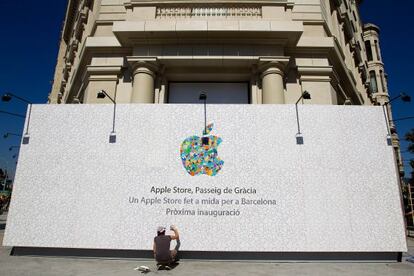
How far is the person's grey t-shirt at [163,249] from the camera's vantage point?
5422 millimetres

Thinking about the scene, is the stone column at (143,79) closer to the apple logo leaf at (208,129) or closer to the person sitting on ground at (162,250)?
the apple logo leaf at (208,129)

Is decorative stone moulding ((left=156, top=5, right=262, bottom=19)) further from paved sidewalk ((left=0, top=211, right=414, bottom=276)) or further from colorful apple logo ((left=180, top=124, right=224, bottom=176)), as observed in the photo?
paved sidewalk ((left=0, top=211, right=414, bottom=276))

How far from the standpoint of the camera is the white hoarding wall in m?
6.08

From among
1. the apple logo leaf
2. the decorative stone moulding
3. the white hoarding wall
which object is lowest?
the white hoarding wall

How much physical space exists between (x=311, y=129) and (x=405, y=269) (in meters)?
3.45

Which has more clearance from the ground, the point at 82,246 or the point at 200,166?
the point at 200,166

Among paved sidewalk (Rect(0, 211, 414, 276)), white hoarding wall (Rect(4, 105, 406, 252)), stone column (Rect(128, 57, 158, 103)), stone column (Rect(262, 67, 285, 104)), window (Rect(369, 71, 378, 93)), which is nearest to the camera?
paved sidewalk (Rect(0, 211, 414, 276))

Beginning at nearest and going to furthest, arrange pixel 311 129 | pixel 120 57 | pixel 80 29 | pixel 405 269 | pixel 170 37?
pixel 405 269, pixel 311 129, pixel 170 37, pixel 120 57, pixel 80 29

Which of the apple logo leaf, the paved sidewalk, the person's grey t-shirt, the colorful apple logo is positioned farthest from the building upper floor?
the person's grey t-shirt

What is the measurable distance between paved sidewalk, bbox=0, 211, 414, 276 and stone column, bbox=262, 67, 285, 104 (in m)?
5.97

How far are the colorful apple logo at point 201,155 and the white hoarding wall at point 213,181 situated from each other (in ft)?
0.08

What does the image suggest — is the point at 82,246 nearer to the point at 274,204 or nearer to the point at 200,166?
the point at 200,166

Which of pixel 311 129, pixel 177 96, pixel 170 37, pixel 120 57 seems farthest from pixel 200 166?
pixel 120 57

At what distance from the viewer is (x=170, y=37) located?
1062 cm
